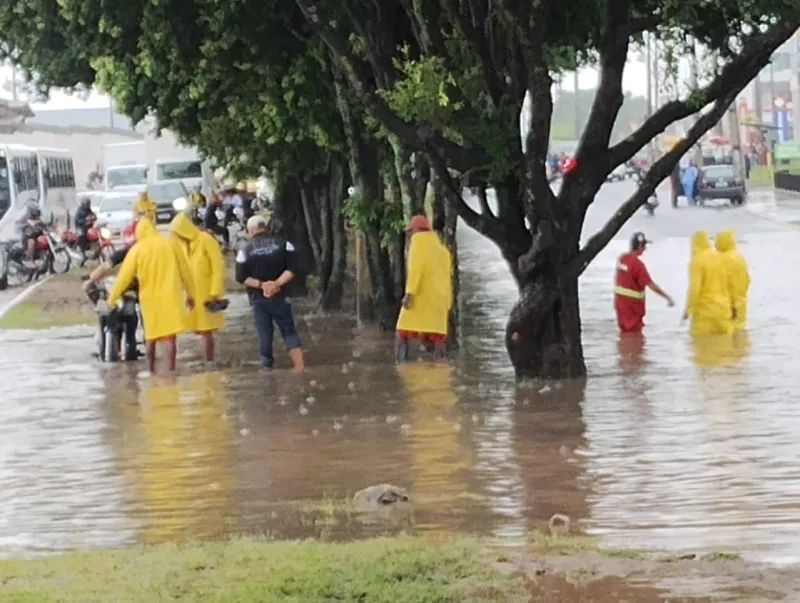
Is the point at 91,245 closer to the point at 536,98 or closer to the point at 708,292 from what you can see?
the point at 708,292

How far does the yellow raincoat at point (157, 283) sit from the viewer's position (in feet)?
61.2

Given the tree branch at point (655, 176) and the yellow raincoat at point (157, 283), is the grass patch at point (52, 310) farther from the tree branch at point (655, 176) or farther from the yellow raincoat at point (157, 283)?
the tree branch at point (655, 176)

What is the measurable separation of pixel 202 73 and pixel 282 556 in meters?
15.7

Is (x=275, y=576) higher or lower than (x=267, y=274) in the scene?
lower

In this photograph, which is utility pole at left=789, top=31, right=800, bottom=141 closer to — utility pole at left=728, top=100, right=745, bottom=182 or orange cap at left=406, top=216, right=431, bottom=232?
utility pole at left=728, top=100, right=745, bottom=182

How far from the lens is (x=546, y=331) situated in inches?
658

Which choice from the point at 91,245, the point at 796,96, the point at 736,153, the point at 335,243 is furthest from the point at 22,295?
the point at 796,96

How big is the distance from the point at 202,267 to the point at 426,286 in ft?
9.36

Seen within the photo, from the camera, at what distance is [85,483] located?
1217cm

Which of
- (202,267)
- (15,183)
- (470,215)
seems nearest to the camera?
(470,215)

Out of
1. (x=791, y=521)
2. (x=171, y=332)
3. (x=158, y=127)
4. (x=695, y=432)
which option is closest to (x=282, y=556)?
(x=791, y=521)

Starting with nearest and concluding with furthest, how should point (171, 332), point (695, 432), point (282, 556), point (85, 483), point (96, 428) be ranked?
point (282, 556)
point (85, 483)
point (695, 432)
point (96, 428)
point (171, 332)

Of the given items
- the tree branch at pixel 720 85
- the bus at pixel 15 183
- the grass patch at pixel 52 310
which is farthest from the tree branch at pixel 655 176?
the bus at pixel 15 183

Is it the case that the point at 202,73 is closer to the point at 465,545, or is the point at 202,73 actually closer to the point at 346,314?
the point at 346,314
